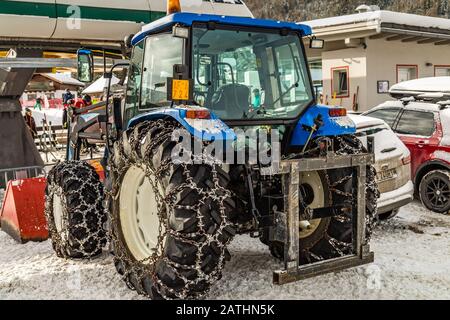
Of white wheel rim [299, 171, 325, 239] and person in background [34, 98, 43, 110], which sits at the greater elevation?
person in background [34, 98, 43, 110]

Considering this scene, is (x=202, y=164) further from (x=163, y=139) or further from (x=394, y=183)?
(x=394, y=183)

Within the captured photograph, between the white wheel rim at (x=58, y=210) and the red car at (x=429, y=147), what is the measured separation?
212 inches

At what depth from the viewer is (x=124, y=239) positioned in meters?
4.27

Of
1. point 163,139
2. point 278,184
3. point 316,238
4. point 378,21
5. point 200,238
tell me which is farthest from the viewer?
point 378,21

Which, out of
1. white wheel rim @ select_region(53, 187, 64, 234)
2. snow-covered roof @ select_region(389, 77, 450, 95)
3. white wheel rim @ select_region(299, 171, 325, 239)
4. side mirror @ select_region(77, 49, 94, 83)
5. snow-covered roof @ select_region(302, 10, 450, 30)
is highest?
snow-covered roof @ select_region(302, 10, 450, 30)

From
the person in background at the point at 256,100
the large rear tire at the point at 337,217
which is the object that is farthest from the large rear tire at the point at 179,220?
the large rear tire at the point at 337,217

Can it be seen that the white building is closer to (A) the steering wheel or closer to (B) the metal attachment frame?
(B) the metal attachment frame

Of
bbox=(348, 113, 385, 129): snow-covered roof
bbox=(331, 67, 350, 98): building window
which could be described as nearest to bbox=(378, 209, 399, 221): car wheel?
bbox=(348, 113, 385, 129): snow-covered roof

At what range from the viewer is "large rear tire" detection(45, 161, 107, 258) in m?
4.99

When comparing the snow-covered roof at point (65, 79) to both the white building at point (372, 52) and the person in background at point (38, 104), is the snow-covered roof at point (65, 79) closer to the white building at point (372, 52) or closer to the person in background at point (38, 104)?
the person in background at point (38, 104)

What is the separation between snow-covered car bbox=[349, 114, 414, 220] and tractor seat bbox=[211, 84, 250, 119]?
8.17ft

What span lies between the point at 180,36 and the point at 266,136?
3.69 ft

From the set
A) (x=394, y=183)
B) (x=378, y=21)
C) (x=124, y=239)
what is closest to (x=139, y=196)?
(x=124, y=239)

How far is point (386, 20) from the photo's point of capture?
14.3 meters
